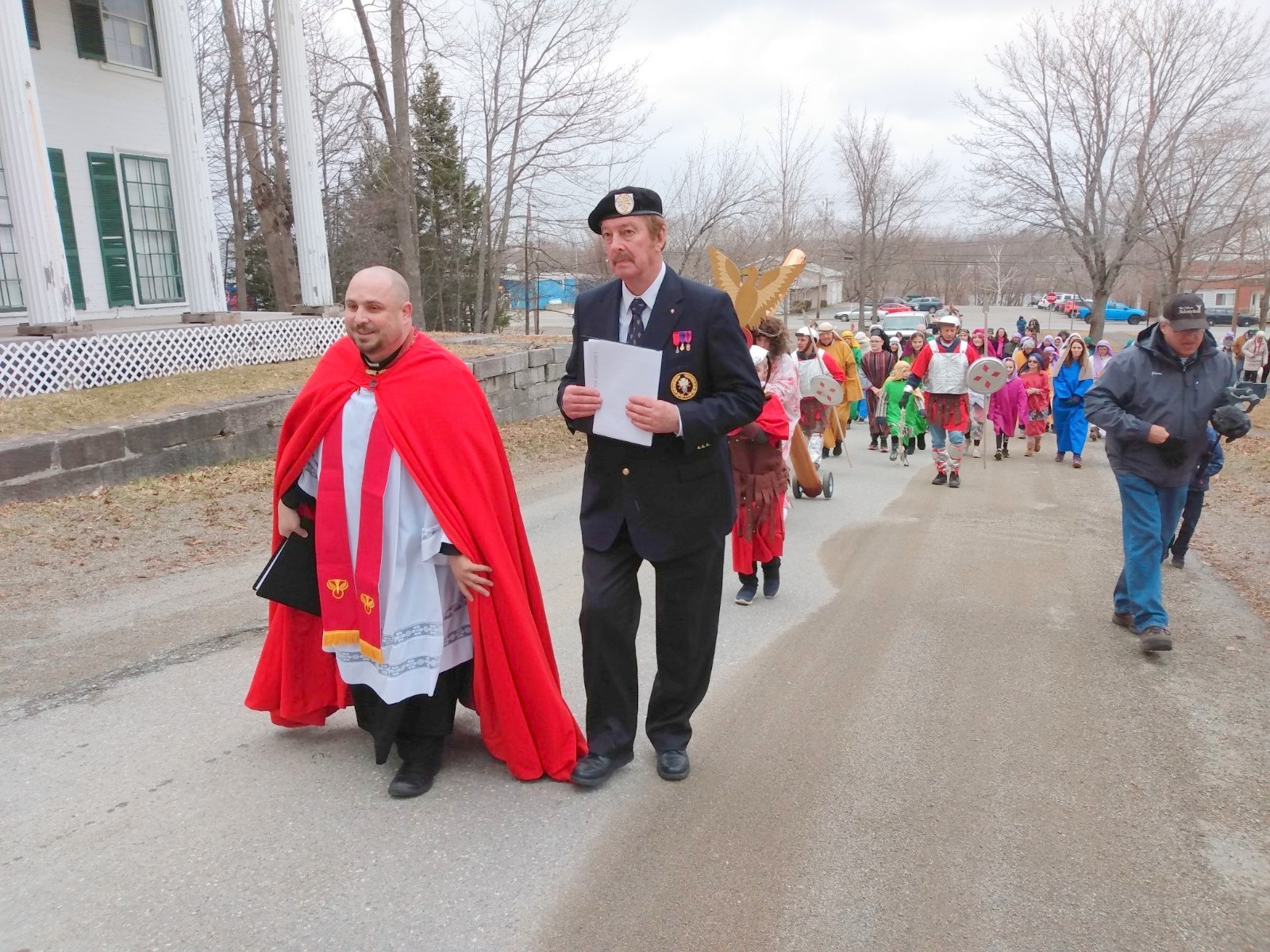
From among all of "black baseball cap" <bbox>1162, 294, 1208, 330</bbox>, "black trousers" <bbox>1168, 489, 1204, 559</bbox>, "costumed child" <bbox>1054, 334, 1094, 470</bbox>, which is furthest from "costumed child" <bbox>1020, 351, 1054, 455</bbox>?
"black baseball cap" <bbox>1162, 294, 1208, 330</bbox>

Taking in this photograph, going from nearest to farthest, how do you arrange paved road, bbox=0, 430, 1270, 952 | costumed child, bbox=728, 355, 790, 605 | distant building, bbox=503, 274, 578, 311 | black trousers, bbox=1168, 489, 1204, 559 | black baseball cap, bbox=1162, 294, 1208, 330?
paved road, bbox=0, 430, 1270, 952 → black baseball cap, bbox=1162, 294, 1208, 330 → costumed child, bbox=728, 355, 790, 605 → black trousers, bbox=1168, 489, 1204, 559 → distant building, bbox=503, 274, 578, 311

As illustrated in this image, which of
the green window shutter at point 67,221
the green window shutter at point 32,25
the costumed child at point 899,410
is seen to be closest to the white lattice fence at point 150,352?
the green window shutter at point 67,221

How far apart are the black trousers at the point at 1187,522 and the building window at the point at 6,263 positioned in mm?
14031

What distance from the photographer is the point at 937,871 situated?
116 inches

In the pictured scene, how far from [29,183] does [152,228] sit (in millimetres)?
4346

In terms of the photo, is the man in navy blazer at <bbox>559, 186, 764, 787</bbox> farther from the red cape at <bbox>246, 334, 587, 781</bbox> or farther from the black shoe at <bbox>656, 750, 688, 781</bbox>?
the red cape at <bbox>246, 334, 587, 781</bbox>

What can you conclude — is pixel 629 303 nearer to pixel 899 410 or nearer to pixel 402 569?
pixel 402 569

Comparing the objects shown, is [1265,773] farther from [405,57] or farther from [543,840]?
[405,57]

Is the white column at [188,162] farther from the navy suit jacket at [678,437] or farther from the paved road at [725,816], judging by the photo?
the navy suit jacket at [678,437]

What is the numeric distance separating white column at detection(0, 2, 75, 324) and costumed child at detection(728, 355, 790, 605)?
9.02 m

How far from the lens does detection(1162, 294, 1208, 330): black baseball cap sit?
4895mm

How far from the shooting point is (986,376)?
1109 cm

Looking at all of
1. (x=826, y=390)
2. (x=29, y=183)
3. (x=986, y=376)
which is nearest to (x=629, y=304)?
(x=826, y=390)

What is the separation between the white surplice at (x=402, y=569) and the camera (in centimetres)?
316
